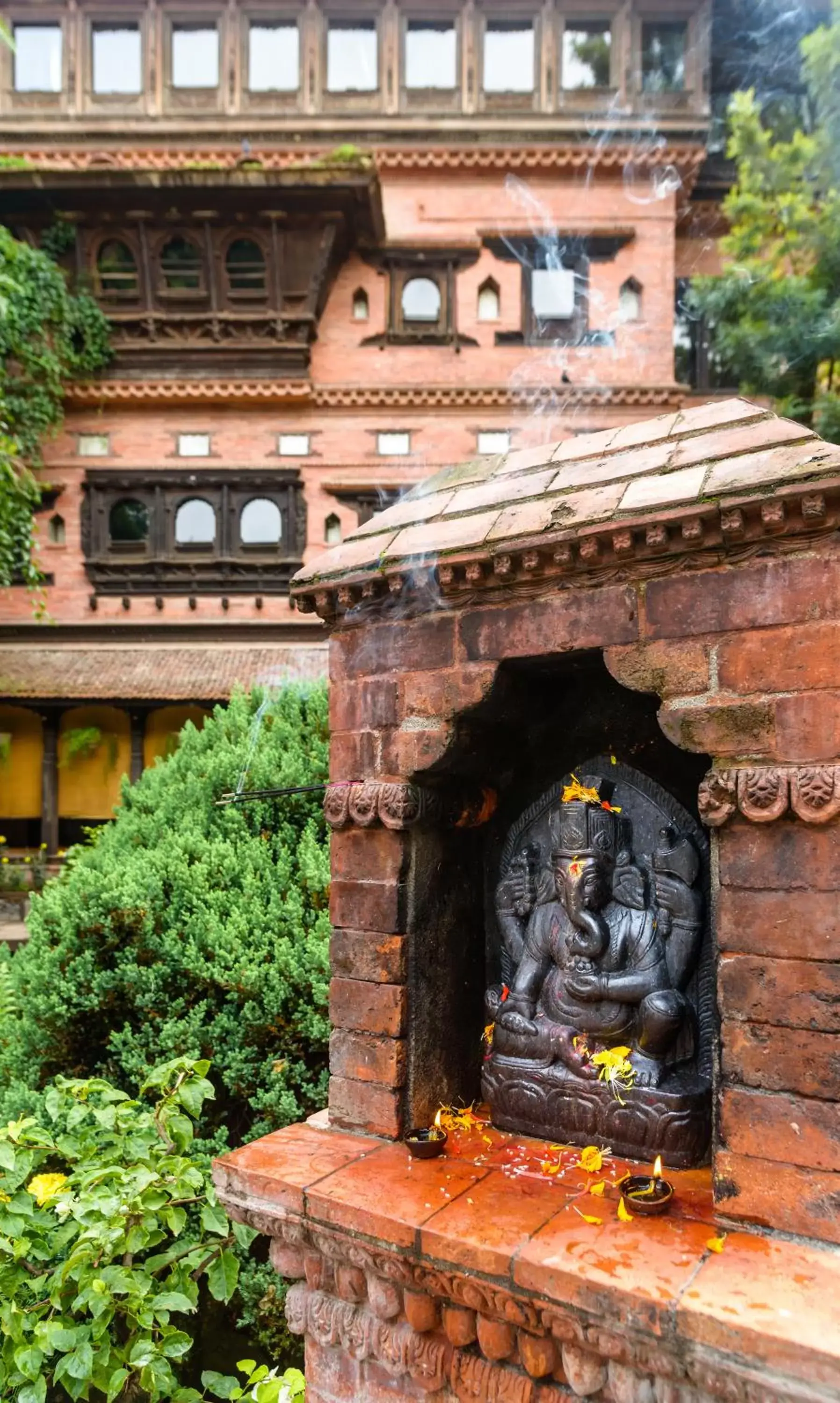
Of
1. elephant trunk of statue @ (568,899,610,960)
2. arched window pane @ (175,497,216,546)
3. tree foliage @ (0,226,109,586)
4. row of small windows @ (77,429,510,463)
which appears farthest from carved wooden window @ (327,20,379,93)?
elephant trunk of statue @ (568,899,610,960)

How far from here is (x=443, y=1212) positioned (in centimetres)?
242

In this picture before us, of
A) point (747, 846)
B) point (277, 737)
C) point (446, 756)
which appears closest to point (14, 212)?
point (277, 737)

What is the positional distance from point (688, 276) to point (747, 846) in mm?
16221

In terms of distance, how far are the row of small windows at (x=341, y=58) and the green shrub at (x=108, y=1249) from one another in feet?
56.9

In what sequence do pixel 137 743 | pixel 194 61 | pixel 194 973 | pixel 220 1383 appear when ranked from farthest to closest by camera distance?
pixel 194 61 < pixel 137 743 < pixel 194 973 < pixel 220 1383

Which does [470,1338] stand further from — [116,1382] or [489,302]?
[489,302]

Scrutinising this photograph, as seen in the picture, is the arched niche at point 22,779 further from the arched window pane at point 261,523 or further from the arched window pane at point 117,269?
the arched window pane at point 117,269

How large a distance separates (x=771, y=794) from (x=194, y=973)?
3534mm

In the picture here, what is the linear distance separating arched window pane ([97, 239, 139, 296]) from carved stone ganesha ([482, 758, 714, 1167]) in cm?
1508

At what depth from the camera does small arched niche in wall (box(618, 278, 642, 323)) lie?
14984 mm

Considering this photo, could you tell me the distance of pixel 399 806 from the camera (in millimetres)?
2887

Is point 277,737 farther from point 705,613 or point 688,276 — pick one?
point 688,276

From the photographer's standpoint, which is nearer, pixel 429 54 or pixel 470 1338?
pixel 470 1338

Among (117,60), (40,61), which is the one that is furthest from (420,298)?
(40,61)
